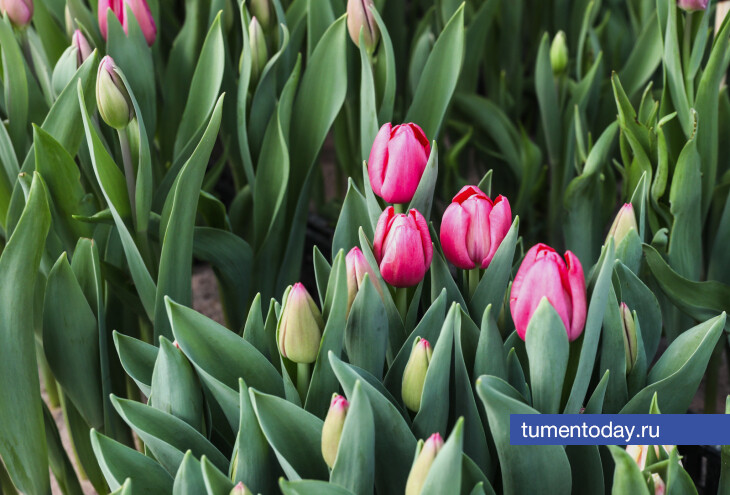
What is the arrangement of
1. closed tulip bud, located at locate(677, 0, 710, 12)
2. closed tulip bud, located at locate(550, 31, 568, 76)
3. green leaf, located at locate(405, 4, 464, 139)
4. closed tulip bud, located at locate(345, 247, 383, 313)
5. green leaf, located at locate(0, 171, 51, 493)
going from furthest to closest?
closed tulip bud, located at locate(550, 31, 568, 76) → green leaf, located at locate(405, 4, 464, 139) → closed tulip bud, located at locate(677, 0, 710, 12) → green leaf, located at locate(0, 171, 51, 493) → closed tulip bud, located at locate(345, 247, 383, 313)

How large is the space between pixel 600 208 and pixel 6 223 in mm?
646

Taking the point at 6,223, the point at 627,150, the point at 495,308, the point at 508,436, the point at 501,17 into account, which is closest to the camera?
the point at 508,436

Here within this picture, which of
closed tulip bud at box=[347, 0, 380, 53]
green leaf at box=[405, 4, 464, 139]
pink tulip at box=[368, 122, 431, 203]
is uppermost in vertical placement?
closed tulip bud at box=[347, 0, 380, 53]

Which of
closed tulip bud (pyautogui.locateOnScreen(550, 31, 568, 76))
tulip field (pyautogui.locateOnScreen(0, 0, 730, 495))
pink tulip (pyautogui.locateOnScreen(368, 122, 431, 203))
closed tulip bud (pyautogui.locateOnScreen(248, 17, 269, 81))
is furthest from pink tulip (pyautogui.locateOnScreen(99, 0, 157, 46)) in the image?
closed tulip bud (pyautogui.locateOnScreen(550, 31, 568, 76))

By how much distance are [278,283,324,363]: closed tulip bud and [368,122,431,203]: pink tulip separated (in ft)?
0.38

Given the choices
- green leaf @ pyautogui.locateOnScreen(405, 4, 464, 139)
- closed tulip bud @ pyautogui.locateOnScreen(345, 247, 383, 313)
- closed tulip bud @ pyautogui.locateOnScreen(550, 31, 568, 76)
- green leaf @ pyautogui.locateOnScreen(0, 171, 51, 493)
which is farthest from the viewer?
closed tulip bud @ pyautogui.locateOnScreen(550, 31, 568, 76)

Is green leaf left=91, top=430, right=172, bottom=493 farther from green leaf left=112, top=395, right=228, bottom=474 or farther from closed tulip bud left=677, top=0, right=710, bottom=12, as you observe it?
closed tulip bud left=677, top=0, right=710, bottom=12

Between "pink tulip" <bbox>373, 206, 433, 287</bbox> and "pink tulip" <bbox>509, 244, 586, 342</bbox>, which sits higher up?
"pink tulip" <bbox>373, 206, 433, 287</bbox>

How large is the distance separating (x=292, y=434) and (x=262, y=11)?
0.54 metres

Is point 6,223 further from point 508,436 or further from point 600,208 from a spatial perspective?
point 600,208

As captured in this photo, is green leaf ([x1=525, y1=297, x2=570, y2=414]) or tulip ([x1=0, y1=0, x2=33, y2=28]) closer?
green leaf ([x1=525, y1=297, x2=570, y2=414])

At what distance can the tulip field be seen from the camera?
0.49 metres

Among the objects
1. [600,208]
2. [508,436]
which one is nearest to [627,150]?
[600,208]

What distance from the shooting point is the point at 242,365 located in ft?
1.82
